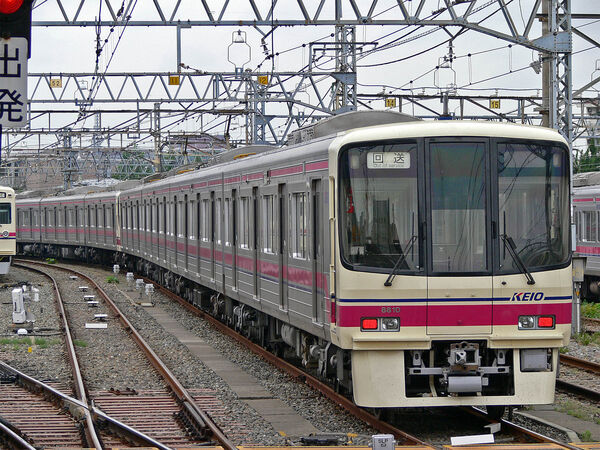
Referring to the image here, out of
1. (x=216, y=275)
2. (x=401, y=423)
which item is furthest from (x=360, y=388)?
(x=216, y=275)

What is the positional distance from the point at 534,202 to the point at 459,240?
2.36 feet

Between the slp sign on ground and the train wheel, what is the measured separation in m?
4.51

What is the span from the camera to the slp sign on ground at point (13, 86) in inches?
324

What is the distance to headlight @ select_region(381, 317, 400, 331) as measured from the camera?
8594 millimetres

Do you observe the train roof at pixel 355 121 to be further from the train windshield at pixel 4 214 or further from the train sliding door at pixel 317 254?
the train windshield at pixel 4 214

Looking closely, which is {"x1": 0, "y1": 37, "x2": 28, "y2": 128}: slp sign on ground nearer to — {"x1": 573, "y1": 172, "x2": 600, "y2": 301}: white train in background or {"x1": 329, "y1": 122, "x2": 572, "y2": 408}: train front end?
{"x1": 329, "y1": 122, "x2": 572, "y2": 408}: train front end

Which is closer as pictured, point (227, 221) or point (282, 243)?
point (282, 243)

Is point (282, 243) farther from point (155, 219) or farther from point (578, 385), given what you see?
point (155, 219)

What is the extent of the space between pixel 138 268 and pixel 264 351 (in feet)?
60.5

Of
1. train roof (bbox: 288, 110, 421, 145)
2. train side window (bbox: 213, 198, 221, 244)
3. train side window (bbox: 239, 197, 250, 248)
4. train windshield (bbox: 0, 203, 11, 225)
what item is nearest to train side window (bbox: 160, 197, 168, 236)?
train side window (bbox: 213, 198, 221, 244)

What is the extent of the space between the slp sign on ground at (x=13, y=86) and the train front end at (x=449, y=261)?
8.40 ft

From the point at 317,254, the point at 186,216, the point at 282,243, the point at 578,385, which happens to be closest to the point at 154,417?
the point at 317,254

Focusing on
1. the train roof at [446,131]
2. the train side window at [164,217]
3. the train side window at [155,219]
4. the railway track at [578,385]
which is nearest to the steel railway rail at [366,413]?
the railway track at [578,385]

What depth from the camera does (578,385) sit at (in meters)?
11.5
